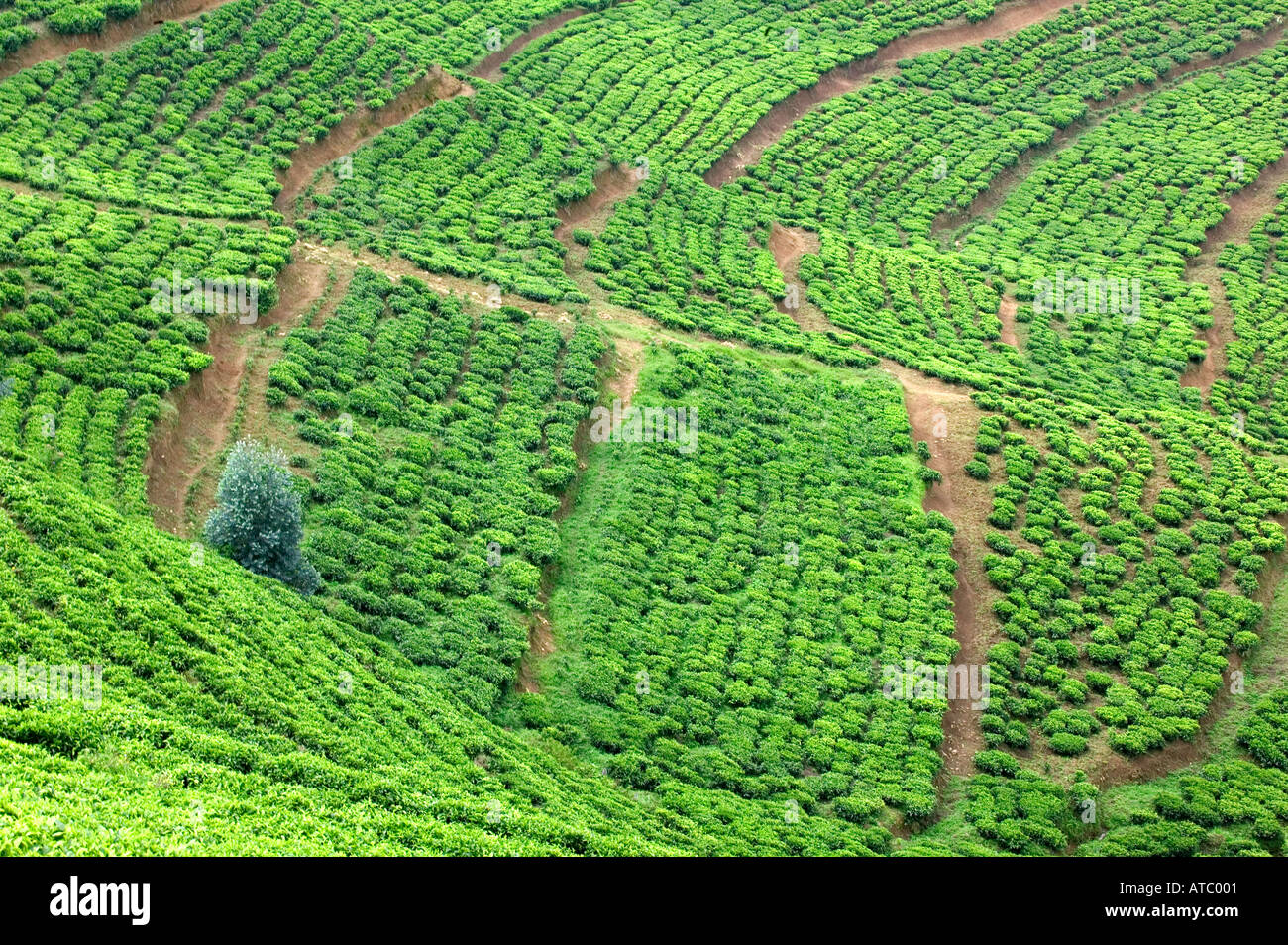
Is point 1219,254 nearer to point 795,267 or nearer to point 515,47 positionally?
point 795,267

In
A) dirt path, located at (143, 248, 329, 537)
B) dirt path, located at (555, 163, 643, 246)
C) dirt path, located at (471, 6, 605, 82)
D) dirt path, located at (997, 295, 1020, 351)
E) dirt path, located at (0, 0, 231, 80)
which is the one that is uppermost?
dirt path, located at (471, 6, 605, 82)

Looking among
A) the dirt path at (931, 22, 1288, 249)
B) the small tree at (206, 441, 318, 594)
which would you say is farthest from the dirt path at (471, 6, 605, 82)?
the small tree at (206, 441, 318, 594)

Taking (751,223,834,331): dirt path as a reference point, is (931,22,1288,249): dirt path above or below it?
above

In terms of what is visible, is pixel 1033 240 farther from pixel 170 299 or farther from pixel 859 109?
pixel 170 299

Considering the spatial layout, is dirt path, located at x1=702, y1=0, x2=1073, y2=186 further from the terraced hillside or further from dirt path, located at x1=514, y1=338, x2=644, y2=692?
dirt path, located at x1=514, y1=338, x2=644, y2=692

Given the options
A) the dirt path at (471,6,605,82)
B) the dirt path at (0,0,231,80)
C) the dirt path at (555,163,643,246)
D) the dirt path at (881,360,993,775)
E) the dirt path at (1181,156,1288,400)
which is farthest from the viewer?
the dirt path at (471,6,605,82)

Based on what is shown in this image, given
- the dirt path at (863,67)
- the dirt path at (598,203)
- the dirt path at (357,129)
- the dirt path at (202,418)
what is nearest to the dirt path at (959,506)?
the dirt path at (598,203)

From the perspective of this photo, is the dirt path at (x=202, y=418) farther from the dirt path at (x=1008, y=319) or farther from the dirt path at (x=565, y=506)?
the dirt path at (x=1008, y=319)
